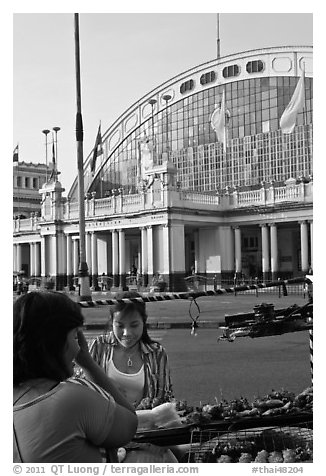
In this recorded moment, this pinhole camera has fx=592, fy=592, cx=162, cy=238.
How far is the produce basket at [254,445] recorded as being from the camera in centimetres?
305

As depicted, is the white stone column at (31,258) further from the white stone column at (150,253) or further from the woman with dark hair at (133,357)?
the woman with dark hair at (133,357)

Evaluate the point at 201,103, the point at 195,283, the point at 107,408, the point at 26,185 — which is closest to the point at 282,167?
the point at 201,103

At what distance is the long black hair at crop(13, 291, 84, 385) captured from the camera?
1.96 meters

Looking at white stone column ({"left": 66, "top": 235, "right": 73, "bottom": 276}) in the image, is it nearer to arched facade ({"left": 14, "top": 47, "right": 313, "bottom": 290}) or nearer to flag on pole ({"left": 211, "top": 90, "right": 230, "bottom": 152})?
arched facade ({"left": 14, "top": 47, "right": 313, "bottom": 290})

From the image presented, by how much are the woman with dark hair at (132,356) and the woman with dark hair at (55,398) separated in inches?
41.6

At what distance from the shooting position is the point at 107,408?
6.27ft

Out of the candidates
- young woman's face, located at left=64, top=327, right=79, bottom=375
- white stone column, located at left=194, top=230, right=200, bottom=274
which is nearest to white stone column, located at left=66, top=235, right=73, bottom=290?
white stone column, located at left=194, top=230, right=200, bottom=274

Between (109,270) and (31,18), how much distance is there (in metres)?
2.95

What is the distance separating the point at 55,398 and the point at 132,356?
1.33 metres

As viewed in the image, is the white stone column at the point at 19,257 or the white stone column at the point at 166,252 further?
the white stone column at the point at 166,252

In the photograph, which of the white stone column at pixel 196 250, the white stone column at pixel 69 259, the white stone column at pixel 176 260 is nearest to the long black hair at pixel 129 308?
the white stone column at pixel 69 259

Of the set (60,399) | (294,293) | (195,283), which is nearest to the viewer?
(60,399)

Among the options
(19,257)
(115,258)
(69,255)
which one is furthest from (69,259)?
(19,257)
